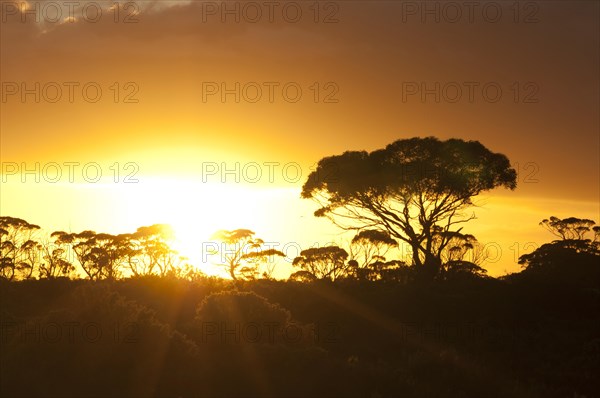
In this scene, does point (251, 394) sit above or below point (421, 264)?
below

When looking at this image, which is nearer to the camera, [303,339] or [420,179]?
[303,339]

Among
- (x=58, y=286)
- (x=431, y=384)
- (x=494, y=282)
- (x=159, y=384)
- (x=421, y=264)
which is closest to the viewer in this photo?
(x=159, y=384)

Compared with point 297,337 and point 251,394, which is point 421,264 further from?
point 251,394

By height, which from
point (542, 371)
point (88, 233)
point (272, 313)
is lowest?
point (542, 371)

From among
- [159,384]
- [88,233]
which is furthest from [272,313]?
[88,233]

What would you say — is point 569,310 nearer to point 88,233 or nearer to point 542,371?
point 542,371

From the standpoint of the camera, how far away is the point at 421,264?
44656 millimetres

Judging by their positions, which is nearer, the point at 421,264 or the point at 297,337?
the point at 297,337

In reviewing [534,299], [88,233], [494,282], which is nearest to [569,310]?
[534,299]

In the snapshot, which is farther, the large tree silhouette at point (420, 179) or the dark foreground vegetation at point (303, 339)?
the large tree silhouette at point (420, 179)

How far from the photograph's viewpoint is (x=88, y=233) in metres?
69.1

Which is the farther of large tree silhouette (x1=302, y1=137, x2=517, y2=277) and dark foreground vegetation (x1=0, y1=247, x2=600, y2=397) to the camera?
large tree silhouette (x1=302, y1=137, x2=517, y2=277)

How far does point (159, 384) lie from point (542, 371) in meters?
13.0

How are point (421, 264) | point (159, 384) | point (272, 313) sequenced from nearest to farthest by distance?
1. point (159, 384)
2. point (272, 313)
3. point (421, 264)
